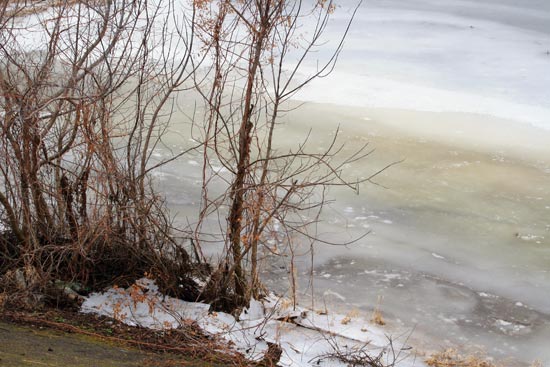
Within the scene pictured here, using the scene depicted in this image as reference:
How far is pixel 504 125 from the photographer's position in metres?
11.2

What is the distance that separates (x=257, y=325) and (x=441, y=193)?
430cm

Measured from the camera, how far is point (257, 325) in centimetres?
479

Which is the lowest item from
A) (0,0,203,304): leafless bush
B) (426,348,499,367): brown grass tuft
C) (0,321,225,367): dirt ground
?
(426,348,499,367): brown grass tuft

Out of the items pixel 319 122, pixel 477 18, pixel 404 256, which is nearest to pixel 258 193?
pixel 404 256

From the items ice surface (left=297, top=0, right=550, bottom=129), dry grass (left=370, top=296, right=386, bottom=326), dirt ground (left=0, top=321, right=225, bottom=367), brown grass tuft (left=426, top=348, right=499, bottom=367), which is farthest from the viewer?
ice surface (left=297, top=0, right=550, bottom=129)

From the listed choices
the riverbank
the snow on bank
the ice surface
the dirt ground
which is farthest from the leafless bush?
the ice surface

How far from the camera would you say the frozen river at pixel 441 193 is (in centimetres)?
601

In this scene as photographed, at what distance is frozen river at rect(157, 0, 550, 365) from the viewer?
19.7 ft

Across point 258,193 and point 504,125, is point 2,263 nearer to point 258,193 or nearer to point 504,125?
point 258,193

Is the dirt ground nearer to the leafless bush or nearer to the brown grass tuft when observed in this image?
the leafless bush

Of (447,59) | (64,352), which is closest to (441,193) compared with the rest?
(64,352)

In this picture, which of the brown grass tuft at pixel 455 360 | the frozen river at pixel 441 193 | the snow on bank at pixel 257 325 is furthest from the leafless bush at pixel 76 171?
the brown grass tuft at pixel 455 360

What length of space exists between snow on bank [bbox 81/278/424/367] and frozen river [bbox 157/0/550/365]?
57cm

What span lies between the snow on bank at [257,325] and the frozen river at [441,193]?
0.57 meters
